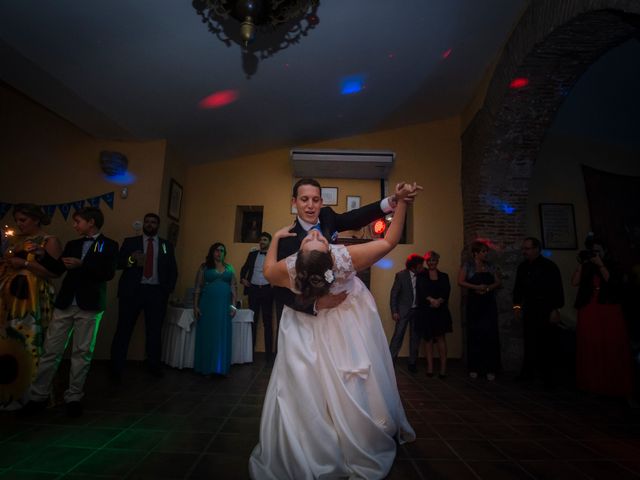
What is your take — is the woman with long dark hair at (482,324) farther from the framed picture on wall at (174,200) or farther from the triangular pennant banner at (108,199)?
the triangular pennant banner at (108,199)

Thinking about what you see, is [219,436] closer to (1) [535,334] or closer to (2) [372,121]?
(1) [535,334]

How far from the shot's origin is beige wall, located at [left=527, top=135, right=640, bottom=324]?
19.0 ft

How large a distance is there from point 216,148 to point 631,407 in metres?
6.13

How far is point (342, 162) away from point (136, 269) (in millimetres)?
3326

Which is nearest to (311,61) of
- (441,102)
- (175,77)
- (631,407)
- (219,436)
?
(175,77)

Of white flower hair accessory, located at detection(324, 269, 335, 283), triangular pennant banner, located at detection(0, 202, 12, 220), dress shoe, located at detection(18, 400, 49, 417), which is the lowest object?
dress shoe, located at detection(18, 400, 49, 417)

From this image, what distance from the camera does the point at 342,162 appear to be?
17.5 ft

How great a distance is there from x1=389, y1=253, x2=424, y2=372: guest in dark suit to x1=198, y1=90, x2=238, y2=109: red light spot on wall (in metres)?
3.22

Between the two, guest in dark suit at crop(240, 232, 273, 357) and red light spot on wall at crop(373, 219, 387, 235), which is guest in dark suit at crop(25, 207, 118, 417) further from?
red light spot on wall at crop(373, 219, 387, 235)

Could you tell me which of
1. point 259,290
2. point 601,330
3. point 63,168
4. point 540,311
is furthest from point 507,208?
point 63,168

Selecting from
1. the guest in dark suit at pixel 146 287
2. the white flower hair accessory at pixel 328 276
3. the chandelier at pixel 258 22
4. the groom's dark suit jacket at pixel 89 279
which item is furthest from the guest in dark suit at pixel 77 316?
the white flower hair accessory at pixel 328 276

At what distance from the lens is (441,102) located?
18.0ft

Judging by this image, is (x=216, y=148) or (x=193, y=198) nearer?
(x=216, y=148)

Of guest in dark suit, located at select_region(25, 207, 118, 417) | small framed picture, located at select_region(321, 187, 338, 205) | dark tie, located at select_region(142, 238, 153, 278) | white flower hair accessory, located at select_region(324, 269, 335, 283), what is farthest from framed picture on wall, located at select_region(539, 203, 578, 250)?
guest in dark suit, located at select_region(25, 207, 118, 417)
